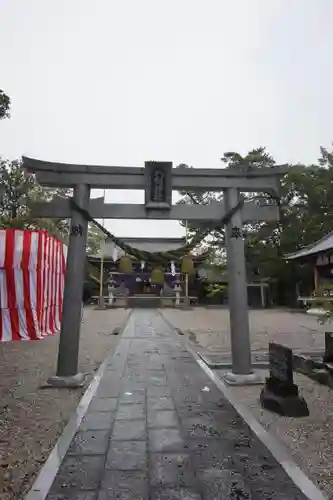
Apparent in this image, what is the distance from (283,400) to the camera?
17.5ft

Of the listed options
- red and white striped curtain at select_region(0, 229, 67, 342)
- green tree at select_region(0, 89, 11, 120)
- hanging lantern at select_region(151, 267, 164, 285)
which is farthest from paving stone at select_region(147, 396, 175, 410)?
green tree at select_region(0, 89, 11, 120)

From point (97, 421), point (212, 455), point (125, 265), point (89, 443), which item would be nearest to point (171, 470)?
point (212, 455)

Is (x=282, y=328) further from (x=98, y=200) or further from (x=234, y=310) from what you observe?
(x=98, y=200)

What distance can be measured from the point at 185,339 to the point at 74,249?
7248 mm

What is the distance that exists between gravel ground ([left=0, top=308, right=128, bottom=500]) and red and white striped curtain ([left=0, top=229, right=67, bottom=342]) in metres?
0.67

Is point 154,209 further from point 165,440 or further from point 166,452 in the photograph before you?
point 166,452

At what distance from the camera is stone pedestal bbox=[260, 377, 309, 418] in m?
5.26

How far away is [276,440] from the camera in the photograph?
423 centimetres

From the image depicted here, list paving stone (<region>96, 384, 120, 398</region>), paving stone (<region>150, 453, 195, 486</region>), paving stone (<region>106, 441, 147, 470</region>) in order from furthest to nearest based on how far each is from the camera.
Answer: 1. paving stone (<region>96, 384, 120, 398</region>)
2. paving stone (<region>106, 441, 147, 470</region>)
3. paving stone (<region>150, 453, 195, 486</region>)

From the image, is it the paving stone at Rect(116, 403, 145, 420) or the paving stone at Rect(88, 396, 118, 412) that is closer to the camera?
the paving stone at Rect(116, 403, 145, 420)

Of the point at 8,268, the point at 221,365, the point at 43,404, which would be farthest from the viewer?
the point at 8,268

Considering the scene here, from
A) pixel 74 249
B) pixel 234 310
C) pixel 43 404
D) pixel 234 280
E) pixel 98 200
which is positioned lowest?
pixel 43 404

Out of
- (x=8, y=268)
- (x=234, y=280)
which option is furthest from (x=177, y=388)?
(x=8, y=268)

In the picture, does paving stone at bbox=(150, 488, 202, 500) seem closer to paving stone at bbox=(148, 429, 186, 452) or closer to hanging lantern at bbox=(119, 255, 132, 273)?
paving stone at bbox=(148, 429, 186, 452)
